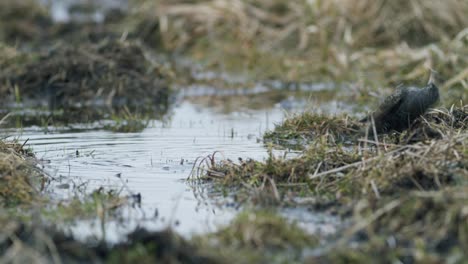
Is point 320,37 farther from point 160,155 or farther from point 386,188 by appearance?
point 386,188

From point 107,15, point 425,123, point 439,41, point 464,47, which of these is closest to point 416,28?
point 439,41

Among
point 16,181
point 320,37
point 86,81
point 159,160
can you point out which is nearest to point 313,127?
point 159,160

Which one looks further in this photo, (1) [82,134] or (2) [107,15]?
(2) [107,15]

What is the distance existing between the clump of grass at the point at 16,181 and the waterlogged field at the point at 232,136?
1 cm

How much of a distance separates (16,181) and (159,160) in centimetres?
175

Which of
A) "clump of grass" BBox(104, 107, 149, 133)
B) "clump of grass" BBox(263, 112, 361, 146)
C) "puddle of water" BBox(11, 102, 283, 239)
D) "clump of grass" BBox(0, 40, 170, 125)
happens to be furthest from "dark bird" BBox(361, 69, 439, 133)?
"clump of grass" BBox(0, 40, 170, 125)

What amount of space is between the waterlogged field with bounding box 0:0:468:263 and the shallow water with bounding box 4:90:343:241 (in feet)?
0.08

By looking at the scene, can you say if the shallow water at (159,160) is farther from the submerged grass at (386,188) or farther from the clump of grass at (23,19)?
the clump of grass at (23,19)

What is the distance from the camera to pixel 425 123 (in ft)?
22.9

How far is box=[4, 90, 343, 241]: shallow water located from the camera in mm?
5500

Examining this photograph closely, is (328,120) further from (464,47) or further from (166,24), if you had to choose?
(166,24)

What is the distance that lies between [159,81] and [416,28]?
15.3 feet

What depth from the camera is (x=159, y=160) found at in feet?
24.6

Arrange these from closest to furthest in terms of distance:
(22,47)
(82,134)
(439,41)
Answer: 1. (82,134)
2. (439,41)
3. (22,47)
